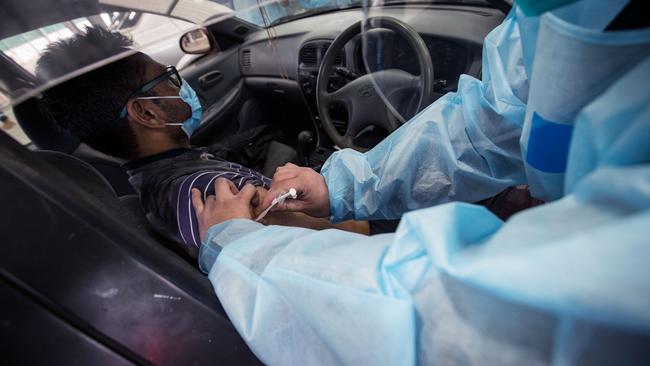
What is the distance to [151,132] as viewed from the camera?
102 centimetres

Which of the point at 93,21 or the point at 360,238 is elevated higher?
the point at 93,21

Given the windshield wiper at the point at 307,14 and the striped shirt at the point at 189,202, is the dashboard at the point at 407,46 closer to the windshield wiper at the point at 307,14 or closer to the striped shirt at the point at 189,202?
the windshield wiper at the point at 307,14

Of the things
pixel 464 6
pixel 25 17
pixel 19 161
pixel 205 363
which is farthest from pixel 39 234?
pixel 464 6

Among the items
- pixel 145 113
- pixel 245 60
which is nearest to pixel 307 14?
pixel 245 60

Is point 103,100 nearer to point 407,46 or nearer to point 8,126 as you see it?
point 8,126

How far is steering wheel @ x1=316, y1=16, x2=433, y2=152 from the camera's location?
1.23 m

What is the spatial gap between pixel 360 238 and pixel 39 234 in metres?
0.35

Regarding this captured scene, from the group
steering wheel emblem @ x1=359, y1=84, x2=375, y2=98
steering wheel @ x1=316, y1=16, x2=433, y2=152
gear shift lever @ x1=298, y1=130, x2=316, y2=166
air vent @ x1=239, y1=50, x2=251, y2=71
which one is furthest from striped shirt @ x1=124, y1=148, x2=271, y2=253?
air vent @ x1=239, y1=50, x2=251, y2=71

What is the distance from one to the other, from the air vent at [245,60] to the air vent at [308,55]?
1.72ft

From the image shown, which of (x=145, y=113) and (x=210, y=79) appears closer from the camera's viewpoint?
(x=145, y=113)

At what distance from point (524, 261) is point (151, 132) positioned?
1105mm

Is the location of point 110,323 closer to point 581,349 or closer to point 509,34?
point 581,349

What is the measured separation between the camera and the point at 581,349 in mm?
226

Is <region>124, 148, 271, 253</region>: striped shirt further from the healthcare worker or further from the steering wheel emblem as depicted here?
the steering wheel emblem
